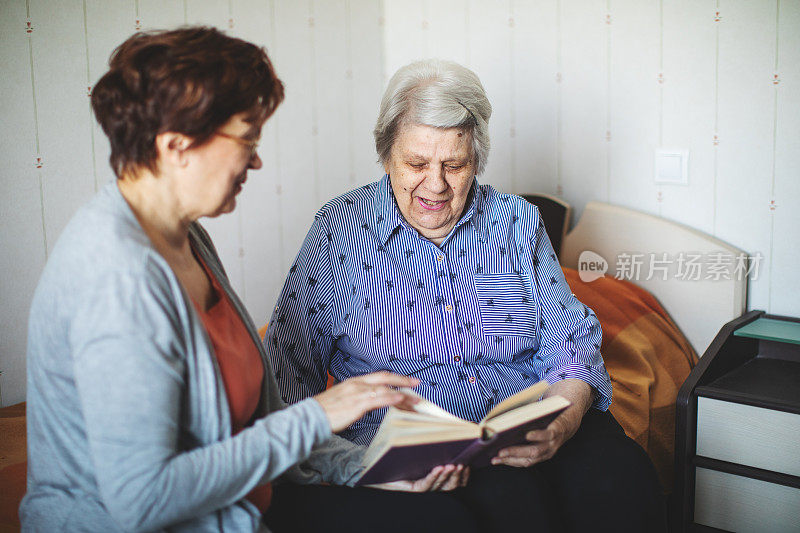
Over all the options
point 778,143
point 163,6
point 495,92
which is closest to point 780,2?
point 778,143

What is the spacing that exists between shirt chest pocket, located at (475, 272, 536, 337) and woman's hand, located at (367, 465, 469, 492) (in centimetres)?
39

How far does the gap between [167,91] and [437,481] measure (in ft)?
2.47

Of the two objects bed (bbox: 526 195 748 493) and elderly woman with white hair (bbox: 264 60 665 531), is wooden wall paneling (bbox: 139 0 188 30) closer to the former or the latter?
elderly woman with white hair (bbox: 264 60 665 531)

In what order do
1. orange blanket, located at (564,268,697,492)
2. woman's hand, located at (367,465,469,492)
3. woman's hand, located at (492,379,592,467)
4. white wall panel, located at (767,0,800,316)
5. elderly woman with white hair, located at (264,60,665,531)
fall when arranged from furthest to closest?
1. white wall panel, located at (767,0,800,316)
2. orange blanket, located at (564,268,697,492)
3. elderly woman with white hair, located at (264,60,665,531)
4. woman's hand, located at (492,379,592,467)
5. woman's hand, located at (367,465,469,492)

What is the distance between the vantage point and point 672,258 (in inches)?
91.0

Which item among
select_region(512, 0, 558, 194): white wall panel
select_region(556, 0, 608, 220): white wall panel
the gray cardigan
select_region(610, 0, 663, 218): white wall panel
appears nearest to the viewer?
the gray cardigan

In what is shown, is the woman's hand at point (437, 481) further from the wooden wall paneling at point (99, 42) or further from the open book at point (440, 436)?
the wooden wall paneling at point (99, 42)

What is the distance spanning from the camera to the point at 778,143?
211 cm

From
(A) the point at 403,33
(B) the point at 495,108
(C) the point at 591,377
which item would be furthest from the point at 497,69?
(C) the point at 591,377

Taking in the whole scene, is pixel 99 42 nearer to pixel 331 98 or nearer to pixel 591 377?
pixel 331 98

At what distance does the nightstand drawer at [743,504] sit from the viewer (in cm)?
176

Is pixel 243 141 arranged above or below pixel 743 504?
above

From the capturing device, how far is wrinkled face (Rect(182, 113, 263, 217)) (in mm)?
973

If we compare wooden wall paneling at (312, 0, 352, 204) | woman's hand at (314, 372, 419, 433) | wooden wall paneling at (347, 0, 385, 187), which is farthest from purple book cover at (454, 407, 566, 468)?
wooden wall paneling at (347, 0, 385, 187)
